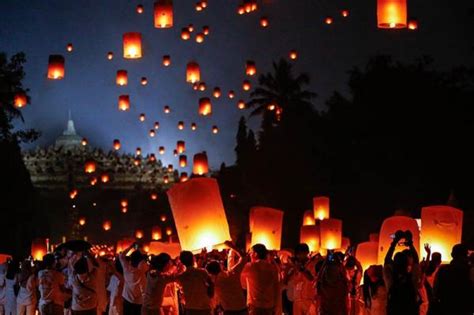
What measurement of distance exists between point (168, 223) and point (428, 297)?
45198 mm

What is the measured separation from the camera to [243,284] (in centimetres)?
1142

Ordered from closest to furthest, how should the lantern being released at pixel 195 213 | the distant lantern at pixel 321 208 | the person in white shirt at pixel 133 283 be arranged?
1. the person in white shirt at pixel 133 283
2. the lantern being released at pixel 195 213
3. the distant lantern at pixel 321 208

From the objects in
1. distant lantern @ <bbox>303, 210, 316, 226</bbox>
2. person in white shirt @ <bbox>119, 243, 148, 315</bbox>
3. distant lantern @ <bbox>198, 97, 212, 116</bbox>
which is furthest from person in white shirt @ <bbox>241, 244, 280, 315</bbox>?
distant lantern @ <bbox>303, 210, 316, 226</bbox>

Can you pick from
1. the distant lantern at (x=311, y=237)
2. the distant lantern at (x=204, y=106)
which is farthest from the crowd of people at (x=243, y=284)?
the distant lantern at (x=204, y=106)

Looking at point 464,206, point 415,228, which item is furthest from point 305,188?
point 415,228

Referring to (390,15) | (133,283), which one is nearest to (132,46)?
(390,15)

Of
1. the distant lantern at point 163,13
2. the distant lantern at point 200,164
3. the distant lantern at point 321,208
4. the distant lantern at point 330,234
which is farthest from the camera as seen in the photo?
the distant lantern at point 321,208

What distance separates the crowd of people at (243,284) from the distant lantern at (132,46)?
17.6 feet

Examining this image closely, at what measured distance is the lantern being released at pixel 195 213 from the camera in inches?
523

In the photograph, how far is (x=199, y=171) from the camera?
2695 cm

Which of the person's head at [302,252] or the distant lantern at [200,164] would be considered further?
the distant lantern at [200,164]

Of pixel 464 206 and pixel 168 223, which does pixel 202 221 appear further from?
pixel 168 223

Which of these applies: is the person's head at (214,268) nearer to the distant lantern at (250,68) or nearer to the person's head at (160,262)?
the person's head at (160,262)

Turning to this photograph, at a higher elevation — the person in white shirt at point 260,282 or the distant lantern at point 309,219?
the distant lantern at point 309,219
